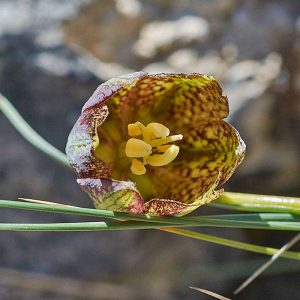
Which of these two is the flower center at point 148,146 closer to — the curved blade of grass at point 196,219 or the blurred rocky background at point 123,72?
the curved blade of grass at point 196,219

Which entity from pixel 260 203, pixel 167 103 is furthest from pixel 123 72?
pixel 260 203

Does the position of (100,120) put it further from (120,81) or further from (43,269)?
(43,269)

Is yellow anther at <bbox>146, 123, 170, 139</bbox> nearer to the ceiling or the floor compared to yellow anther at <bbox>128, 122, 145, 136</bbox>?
nearer to the floor

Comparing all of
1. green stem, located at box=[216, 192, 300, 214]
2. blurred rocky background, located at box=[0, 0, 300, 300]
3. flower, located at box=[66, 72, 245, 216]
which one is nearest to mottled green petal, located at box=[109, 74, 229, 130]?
flower, located at box=[66, 72, 245, 216]

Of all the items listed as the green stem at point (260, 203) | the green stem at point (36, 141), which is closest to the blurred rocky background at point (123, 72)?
the green stem at point (36, 141)

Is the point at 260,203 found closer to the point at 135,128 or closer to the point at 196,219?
the point at 196,219

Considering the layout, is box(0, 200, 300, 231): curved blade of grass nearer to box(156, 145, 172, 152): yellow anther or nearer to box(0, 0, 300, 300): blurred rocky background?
box(156, 145, 172, 152): yellow anther

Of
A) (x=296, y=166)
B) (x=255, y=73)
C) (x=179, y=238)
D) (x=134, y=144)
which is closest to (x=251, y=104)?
(x=255, y=73)
